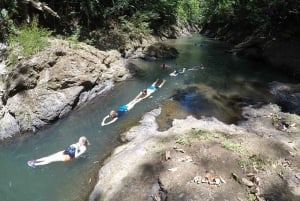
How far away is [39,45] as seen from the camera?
16.6 m

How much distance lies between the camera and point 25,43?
16.4m

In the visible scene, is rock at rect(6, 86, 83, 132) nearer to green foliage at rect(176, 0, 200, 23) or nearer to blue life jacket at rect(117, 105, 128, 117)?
blue life jacket at rect(117, 105, 128, 117)

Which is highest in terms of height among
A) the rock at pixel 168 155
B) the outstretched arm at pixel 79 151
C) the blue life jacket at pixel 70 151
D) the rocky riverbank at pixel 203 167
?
the rock at pixel 168 155

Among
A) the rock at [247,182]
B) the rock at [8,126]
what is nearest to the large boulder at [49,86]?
the rock at [8,126]

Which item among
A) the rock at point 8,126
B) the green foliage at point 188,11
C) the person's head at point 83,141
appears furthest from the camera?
the green foliage at point 188,11

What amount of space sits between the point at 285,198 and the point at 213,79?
1408cm

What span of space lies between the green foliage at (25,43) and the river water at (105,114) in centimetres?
380

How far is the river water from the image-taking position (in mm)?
10102

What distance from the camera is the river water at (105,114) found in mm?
10102

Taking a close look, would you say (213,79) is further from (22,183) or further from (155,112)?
(22,183)

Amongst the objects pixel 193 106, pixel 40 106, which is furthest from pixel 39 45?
pixel 193 106

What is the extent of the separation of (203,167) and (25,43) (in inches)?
461

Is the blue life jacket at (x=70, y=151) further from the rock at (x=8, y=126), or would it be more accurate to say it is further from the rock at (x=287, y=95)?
the rock at (x=287, y=95)

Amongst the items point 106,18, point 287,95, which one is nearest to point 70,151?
point 287,95
